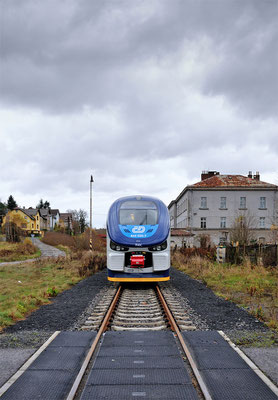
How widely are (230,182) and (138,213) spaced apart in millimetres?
46429

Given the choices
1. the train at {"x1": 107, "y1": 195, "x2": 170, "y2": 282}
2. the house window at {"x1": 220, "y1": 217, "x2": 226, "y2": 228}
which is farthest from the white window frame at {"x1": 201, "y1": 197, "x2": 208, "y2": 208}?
the train at {"x1": 107, "y1": 195, "x2": 170, "y2": 282}

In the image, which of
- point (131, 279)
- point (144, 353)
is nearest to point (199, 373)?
point (144, 353)

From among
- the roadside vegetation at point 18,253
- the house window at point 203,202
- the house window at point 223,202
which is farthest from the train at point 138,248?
the house window at point 223,202

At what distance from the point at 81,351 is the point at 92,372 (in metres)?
0.83

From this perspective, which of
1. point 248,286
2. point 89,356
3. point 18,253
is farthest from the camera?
point 18,253

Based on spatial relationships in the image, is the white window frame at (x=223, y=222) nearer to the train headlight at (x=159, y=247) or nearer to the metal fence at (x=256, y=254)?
the metal fence at (x=256, y=254)

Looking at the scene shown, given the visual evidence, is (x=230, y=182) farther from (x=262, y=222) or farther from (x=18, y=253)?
(x=18, y=253)

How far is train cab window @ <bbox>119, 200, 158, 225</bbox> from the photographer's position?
1126 centimetres

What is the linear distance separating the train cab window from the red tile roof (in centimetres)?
4293

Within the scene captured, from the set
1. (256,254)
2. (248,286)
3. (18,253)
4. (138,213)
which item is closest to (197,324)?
(138,213)

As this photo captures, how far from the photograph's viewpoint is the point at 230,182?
55406 mm

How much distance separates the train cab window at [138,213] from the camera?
443 inches

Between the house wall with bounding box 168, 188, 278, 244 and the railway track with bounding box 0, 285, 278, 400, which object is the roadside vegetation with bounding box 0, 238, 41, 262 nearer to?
the house wall with bounding box 168, 188, 278, 244

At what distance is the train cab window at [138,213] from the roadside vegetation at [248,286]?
3155mm
